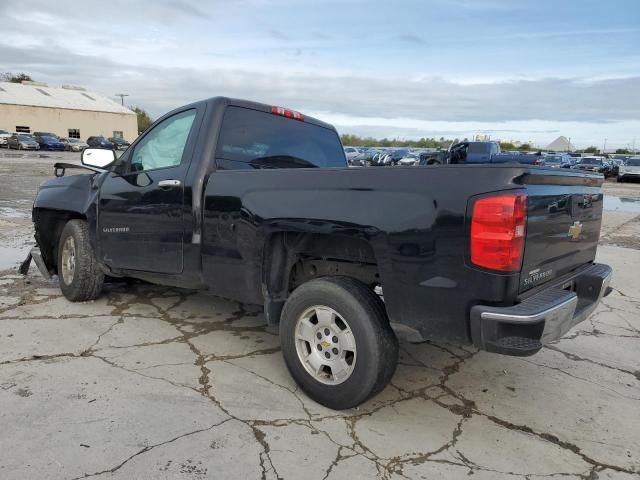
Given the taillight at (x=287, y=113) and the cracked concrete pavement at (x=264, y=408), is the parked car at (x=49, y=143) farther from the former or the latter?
the taillight at (x=287, y=113)

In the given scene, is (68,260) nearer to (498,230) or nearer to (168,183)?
(168,183)

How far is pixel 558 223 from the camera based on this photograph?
307cm

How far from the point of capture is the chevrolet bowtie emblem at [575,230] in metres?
3.26

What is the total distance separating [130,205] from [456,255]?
2.88 m

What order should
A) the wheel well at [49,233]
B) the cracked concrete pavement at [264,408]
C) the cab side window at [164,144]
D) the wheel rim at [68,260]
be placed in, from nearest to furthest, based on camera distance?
the cracked concrete pavement at [264,408] < the cab side window at [164,144] < the wheel rim at [68,260] < the wheel well at [49,233]

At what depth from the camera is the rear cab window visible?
4082mm

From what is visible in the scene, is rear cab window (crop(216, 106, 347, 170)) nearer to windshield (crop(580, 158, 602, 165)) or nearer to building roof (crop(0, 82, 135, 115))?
windshield (crop(580, 158, 602, 165))

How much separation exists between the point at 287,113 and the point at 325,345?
7.49 feet

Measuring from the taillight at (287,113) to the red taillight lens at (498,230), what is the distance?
2.41m

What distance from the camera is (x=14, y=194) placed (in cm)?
1474

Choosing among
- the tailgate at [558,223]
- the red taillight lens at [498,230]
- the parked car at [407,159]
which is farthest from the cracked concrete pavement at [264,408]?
the parked car at [407,159]

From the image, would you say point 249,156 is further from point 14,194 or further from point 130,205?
point 14,194

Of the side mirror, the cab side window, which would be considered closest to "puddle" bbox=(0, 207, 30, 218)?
the side mirror

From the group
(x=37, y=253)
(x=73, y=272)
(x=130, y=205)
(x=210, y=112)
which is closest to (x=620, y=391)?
(x=210, y=112)
